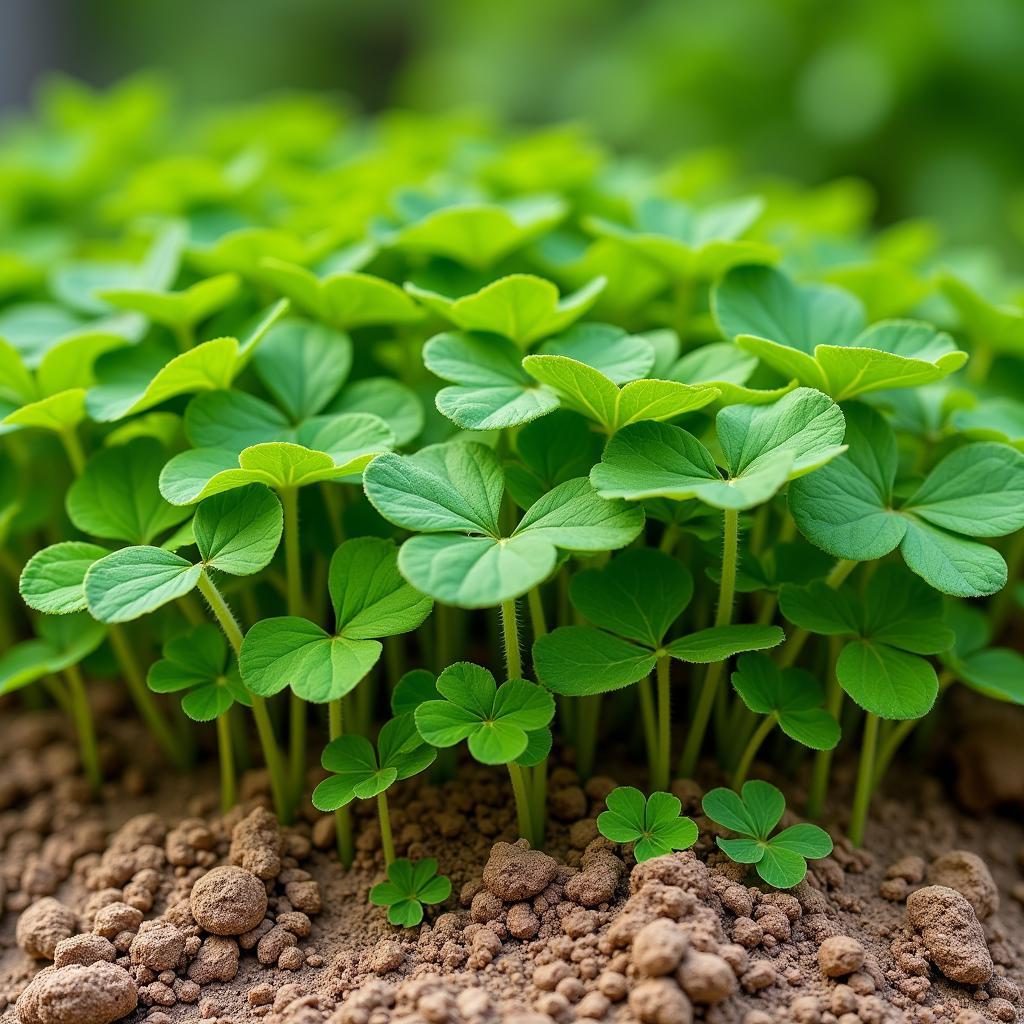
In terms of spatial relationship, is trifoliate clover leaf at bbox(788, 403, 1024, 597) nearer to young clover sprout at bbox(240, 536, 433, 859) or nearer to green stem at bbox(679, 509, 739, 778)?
green stem at bbox(679, 509, 739, 778)

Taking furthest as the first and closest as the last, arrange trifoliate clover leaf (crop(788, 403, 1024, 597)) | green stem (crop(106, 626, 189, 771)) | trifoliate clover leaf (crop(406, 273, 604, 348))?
green stem (crop(106, 626, 189, 771)) → trifoliate clover leaf (crop(406, 273, 604, 348)) → trifoliate clover leaf (crop(788, 403, 1024, 597))

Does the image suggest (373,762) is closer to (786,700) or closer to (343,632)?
(343,632)

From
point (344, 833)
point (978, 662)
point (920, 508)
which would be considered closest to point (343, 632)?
point (344, 833)

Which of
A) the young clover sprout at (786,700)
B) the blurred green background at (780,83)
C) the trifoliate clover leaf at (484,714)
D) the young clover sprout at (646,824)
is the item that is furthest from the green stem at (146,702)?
the blurred green background at (780,83)

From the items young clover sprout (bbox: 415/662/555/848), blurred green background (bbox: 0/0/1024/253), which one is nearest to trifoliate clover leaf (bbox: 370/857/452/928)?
young clover sprout (bbox: 415/662/555/848)

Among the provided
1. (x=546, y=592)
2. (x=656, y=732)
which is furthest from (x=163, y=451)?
(x=656, y=732)

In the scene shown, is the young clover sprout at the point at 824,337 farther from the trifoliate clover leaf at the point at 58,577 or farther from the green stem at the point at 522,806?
the trifoliate clover leaf at the point at 58,577

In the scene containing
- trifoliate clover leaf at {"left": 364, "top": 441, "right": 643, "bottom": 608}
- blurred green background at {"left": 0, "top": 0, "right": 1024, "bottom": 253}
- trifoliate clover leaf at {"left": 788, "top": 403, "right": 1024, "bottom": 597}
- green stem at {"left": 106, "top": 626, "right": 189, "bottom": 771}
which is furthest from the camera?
blurred green background at {"left": 0, "top": 0, "right": 1024, "bottom": 253}
